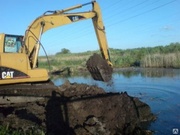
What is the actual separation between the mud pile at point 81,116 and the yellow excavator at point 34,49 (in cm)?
109

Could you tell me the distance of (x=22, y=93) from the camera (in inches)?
443

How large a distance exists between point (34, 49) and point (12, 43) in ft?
3.33

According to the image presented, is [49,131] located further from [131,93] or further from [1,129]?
[131,93]

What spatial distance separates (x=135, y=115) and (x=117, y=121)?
103 cm

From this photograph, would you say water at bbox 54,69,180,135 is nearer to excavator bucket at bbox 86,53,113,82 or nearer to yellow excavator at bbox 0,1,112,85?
excavator bucket at bbox 86,53,113,82

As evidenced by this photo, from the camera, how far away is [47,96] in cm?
1148

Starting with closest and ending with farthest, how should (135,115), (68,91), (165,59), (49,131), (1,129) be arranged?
(1,129) → (49,131) → (135,115) → (68,91) → (165,59)

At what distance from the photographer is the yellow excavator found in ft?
35.6

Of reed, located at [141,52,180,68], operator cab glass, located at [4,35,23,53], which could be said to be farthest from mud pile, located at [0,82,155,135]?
reed, located at [141,52,180,68]

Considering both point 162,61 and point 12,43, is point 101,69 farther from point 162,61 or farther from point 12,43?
point 162,61

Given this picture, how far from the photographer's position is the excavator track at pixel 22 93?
1105 cm

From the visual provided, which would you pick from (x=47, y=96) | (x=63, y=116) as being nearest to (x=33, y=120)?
(x=63, y=116)

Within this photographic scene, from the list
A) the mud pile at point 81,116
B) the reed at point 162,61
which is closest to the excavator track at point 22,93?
the mud pile at point 81,116

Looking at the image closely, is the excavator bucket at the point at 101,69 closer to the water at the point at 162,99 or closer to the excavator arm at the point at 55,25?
the excavator arm at the point at 55,25
